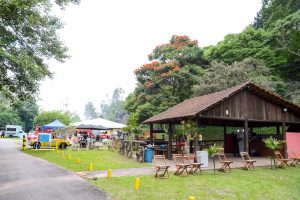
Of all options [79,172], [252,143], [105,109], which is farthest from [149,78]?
[105,109]

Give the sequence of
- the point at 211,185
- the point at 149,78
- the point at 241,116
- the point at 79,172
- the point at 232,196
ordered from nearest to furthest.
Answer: the point at 232,196
the point at 211,185
the point at 79,172
the point at 241,116
the point at 149,78

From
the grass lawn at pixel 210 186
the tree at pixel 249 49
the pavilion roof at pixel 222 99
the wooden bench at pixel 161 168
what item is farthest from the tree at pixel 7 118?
the grass lawn at pixel 210 186

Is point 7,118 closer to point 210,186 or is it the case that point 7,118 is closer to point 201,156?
point 201,156

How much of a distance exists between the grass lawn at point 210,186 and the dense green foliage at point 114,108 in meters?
76.7

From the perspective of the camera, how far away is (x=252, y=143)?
829 inches

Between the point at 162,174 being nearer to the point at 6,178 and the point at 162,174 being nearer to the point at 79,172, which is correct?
the point at 79,172

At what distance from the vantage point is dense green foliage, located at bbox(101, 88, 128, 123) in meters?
90.1

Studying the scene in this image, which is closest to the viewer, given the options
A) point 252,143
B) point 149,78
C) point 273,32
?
point 252,143

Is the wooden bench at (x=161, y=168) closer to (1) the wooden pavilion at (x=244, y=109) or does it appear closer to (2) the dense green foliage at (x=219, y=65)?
(1) the wooden pavilion at (x=244, y=109)

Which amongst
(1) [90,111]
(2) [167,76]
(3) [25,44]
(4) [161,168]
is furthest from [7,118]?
(1) [90,111]

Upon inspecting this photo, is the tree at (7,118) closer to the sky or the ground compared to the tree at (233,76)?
closer to the ground

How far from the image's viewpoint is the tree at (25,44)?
39.0ft

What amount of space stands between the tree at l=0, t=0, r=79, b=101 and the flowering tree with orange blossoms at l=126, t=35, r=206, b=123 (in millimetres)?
12235

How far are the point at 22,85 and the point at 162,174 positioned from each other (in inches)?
342
